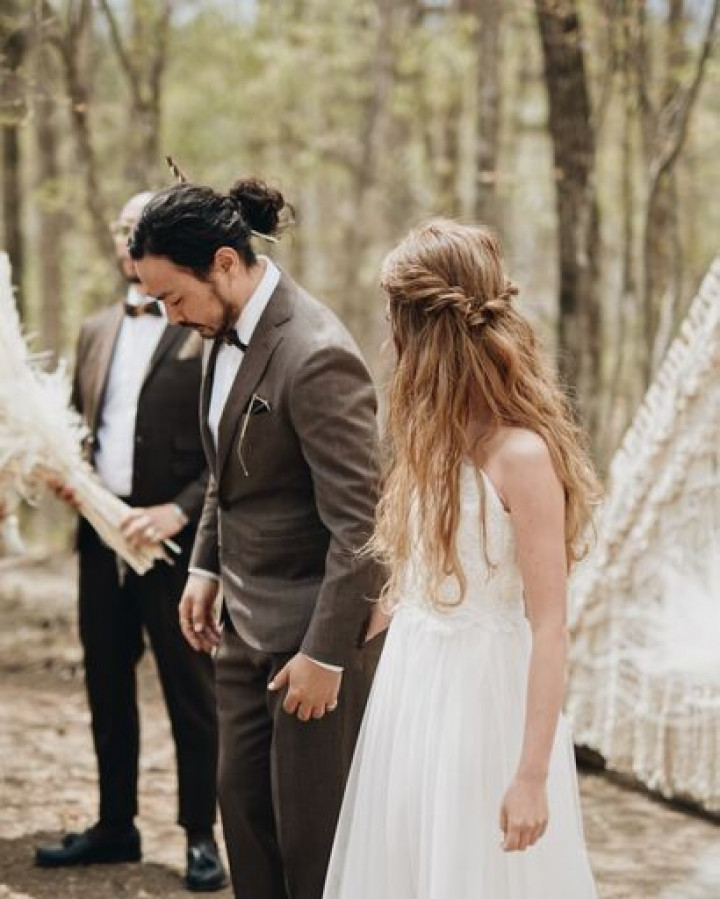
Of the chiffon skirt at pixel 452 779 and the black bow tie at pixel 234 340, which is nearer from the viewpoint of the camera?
the chiffon skirt at pixel 452 779

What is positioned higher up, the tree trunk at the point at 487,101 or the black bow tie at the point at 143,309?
the tree trunk at the point at 487,101

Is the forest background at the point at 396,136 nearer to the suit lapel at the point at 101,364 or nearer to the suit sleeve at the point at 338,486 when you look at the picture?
the suit sleeve at the point at 338,486

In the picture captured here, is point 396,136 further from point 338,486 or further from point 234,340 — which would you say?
point 338,486

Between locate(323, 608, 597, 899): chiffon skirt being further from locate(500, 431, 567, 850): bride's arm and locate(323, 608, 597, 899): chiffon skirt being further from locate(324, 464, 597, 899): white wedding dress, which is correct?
locate(500, 431, 567, 850): bride's arm

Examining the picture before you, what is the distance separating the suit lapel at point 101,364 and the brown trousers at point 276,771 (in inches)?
50.4

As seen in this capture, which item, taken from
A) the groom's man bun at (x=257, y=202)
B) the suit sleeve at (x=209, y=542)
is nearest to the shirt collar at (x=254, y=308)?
the groom's man bun at (x=257, y=202)

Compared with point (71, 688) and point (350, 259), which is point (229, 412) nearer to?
point (71, 688)

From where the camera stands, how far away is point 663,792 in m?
4.75

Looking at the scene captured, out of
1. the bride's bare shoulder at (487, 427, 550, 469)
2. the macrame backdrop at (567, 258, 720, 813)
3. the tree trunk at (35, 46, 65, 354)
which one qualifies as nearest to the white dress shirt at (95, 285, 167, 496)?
the macrame backdrop at (567, 258, 720, 813)

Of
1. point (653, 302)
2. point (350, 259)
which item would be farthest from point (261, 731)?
point (350, 259)

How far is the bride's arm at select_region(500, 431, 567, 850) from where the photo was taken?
2.44 m

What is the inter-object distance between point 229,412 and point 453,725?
87cm

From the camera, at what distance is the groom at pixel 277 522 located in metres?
2.92

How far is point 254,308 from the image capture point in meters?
3.09
